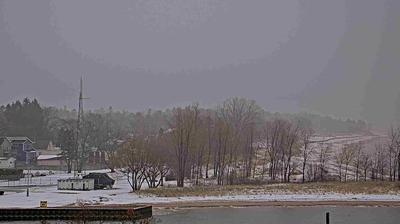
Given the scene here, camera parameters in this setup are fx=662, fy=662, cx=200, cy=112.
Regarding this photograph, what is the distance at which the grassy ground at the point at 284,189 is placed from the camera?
37875mm

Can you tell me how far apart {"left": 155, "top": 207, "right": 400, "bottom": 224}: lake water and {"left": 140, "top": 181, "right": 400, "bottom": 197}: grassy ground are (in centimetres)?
613

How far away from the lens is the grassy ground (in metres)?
37.9

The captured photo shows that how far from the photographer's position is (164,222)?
25359 mm

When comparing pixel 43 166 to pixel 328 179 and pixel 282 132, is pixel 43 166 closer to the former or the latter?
pixel 282 132

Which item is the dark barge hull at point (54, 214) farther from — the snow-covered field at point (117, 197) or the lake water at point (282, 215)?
the snow-covered field at point (117, 197)

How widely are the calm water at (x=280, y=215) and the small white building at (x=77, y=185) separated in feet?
35.6

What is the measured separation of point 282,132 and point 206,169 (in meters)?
11.1

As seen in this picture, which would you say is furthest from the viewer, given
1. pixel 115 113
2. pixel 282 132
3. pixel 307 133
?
pixel 115 113

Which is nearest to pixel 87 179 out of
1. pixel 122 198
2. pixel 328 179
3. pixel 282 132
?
pixel 122 198

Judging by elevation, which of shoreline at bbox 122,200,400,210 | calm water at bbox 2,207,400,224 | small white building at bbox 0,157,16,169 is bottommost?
calm water at bbox 2,207,400,224

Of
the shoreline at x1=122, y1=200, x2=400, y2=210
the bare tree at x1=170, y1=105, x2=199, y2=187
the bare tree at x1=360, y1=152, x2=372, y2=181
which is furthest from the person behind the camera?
the bare tree at x1=360, y1=152, x2=372, y2=181

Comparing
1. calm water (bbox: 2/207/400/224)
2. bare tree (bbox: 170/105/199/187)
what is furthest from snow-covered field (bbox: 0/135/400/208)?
bare tree (bbox: 170/105/199/187)

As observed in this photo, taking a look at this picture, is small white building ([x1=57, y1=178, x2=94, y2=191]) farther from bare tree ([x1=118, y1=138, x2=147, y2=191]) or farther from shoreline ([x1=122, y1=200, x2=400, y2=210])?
shoreline ([x1=122, y1=200, x2=400, y2=210])

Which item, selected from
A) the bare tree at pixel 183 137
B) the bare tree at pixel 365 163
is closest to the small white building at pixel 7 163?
the bare tree at pixel 183 137
